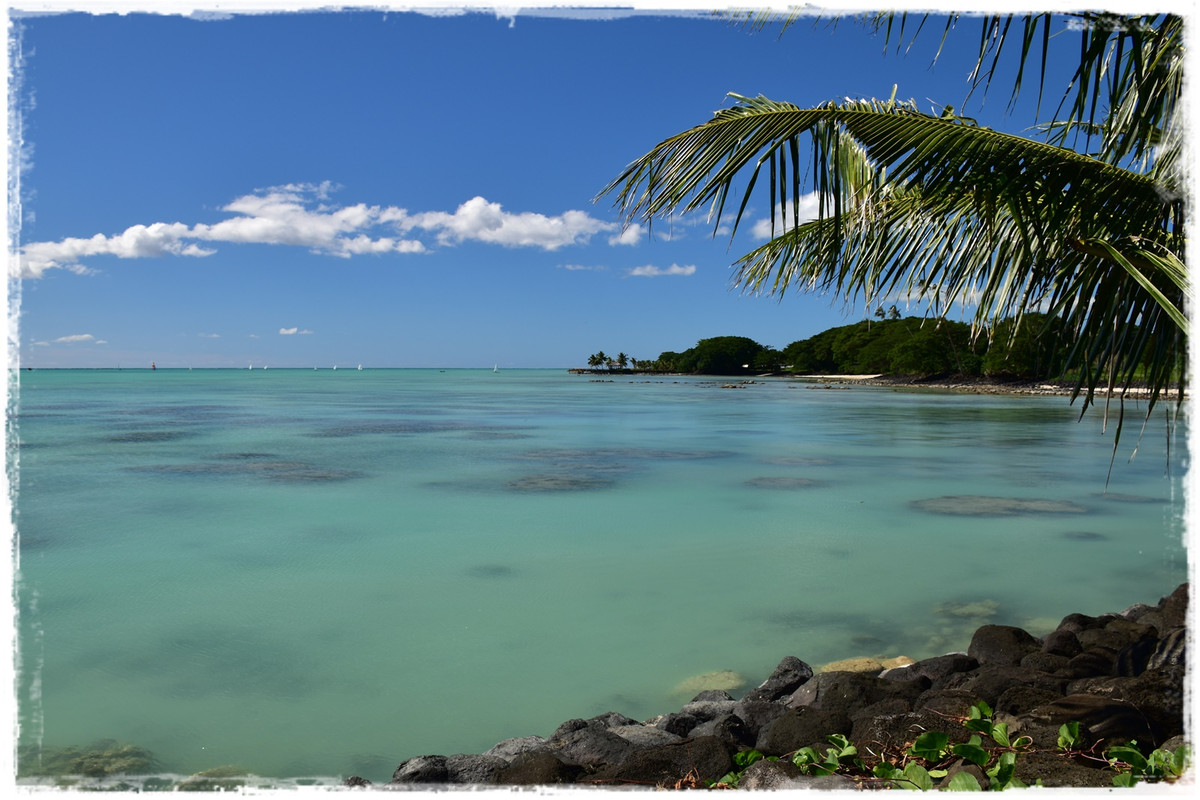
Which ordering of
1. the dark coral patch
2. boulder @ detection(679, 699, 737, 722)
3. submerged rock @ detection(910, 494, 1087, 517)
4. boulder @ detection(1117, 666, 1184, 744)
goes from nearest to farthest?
1. boulder @ detection(1117, 666, 1184, 744)
2. boulder @ detection(679, 699, 737, 722)
3. the dark coral patch
4. submerged rock @ detection(910, 494, 1087, 517)

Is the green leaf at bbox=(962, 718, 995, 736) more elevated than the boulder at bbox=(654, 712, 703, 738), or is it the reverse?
the green leaf at bbox=(962, 718, 995, 736)

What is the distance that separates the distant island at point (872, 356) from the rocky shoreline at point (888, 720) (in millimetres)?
1412

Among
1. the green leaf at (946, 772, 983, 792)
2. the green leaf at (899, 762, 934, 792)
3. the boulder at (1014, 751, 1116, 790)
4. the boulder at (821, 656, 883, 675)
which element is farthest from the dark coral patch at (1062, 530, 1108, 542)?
the green leaf at (946, 772, 983, 792)

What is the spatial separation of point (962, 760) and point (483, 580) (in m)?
4.81

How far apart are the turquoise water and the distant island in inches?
106

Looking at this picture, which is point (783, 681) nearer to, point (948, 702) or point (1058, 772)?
point (948, 702)

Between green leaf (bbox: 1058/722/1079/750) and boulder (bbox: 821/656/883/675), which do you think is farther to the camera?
boulder (bbox: 821/656/883/675)

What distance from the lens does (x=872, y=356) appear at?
84.7 metres

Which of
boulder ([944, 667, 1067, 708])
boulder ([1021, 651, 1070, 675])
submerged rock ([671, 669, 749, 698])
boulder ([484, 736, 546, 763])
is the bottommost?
submerged rock ([671, 669, 749, 698])

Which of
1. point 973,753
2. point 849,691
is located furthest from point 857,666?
point 973,753

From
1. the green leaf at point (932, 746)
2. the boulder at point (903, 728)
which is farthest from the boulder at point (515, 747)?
the green leaf at point (932, 746)

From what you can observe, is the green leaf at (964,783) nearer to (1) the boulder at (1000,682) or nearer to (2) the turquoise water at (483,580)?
(1) the boulder at (1000,682)

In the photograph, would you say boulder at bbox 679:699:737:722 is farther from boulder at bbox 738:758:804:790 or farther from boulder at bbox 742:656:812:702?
boulder at bbox 738:758:804:790

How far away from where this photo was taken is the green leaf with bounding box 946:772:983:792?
2.11 m
